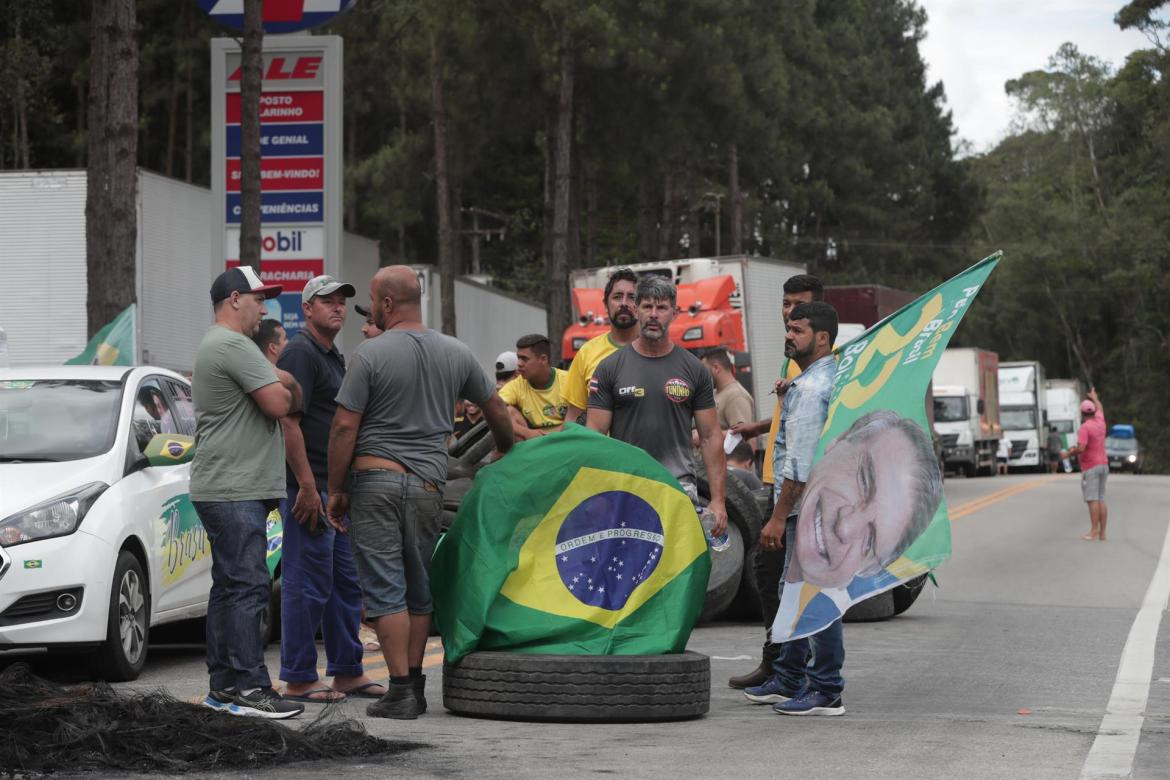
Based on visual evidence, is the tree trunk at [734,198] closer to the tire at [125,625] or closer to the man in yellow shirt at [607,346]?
the man in yellow shirt at [607,346]

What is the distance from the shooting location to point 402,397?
7.92 meters

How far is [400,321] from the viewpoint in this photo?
26.4ft

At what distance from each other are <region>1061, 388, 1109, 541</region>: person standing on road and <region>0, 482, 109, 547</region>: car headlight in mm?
17452

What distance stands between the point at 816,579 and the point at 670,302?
6.01 feet

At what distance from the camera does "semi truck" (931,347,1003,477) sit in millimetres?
50562

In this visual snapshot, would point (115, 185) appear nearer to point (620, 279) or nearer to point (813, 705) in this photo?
point (620, 279)

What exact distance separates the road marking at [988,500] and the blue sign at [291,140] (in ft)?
42.3

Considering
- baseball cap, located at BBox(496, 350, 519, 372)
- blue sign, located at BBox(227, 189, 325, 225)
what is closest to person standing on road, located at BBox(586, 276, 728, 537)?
baseball cap, located at BBox(496, 350, 519, 372)

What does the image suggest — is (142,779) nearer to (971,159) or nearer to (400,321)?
(400,321)

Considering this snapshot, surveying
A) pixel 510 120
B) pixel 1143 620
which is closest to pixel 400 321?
pixel 1143 620

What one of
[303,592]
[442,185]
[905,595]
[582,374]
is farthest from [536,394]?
[442,185]

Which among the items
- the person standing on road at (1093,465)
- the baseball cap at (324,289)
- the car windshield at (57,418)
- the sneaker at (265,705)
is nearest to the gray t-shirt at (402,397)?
the baseball cap at (324,289)

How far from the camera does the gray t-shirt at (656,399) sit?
9109mm

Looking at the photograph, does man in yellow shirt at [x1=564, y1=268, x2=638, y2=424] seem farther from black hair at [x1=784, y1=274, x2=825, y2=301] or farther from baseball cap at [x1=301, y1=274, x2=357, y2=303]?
baseball cap at [x1=301, y1=274, x2=357, y2=303]
